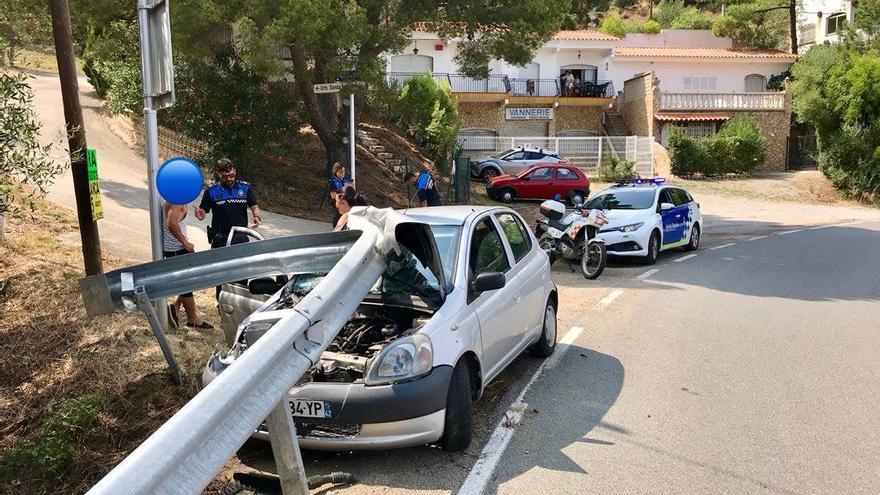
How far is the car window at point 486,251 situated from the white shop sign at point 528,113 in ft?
107

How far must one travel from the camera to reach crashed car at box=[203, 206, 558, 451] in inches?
183

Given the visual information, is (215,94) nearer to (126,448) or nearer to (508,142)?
(126,448)

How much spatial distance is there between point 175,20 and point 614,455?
11758 millimetres

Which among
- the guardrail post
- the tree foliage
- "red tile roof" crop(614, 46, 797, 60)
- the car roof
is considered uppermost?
"red tile roof" crop(614, 46, 797, 60)

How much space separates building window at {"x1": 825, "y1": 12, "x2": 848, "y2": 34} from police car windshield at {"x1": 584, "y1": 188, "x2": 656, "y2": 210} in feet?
127

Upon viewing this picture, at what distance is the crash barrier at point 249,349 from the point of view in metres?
2.29

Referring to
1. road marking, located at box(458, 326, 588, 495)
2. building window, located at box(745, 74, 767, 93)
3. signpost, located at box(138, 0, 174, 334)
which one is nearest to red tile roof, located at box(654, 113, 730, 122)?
A: building window, located at box(745, 74, 767, 93)

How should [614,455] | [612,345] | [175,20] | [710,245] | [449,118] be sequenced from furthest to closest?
[449,118] → [710,245] → [175,20] → [612,345] → [614,455]

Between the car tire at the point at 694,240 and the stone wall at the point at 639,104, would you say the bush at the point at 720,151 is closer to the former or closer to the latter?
the stone wall at the point at 639,104

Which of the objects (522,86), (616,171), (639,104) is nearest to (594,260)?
(616,171)

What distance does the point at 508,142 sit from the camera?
118ft

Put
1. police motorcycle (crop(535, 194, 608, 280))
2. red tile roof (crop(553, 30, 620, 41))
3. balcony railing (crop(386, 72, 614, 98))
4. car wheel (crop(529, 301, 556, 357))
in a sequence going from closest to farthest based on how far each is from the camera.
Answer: car wheel (crop(529, 301, 556, 357)), police motorcycle (crop(535, 194, 608, 280)), balcony railing (crop(386, 72, 614, 98)), red tile roof (crop(553, 30, 620, 41))

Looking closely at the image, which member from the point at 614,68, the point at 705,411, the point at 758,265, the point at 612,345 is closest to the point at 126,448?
the point at 705,411

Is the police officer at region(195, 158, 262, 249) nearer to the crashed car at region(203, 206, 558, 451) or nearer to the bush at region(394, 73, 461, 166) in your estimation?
the crashed car at region(203, 206, 558, 451)
